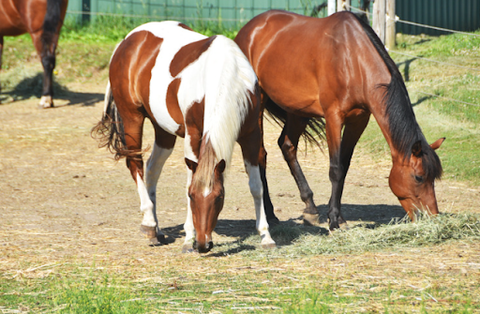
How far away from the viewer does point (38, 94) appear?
11.8 m

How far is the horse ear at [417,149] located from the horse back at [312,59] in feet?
2.04

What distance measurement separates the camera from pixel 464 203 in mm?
6141

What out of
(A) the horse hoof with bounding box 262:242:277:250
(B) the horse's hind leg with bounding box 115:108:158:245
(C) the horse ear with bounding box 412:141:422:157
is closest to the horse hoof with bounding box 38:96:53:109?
(B) the horse's hind leg with bounding box 115:108:158:245

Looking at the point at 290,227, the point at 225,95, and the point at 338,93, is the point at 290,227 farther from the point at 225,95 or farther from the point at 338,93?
the point at 225,95

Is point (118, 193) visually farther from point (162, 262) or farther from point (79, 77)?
point (79, 77)

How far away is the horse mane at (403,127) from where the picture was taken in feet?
14.8

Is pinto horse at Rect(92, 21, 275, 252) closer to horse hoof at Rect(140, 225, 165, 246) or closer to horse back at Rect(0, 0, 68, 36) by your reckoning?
horse hoof at Rect(140, 225, 165, 246)

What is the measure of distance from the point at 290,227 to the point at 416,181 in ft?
3.94

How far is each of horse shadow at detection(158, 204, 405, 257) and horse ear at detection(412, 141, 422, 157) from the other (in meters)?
0.53

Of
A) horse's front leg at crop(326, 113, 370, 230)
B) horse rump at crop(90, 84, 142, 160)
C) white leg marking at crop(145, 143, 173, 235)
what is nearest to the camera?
horse's front leg at crop(326, 113, 370, 230)

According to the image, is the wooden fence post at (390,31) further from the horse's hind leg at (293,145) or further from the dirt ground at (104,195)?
the horse's hind leg at (293,145)

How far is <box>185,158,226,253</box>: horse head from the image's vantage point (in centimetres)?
388

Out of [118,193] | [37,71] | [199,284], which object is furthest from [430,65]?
[199,284]

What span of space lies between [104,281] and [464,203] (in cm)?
405
